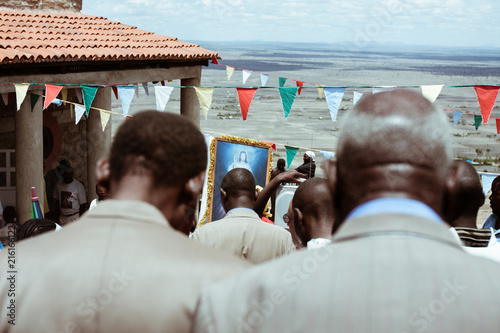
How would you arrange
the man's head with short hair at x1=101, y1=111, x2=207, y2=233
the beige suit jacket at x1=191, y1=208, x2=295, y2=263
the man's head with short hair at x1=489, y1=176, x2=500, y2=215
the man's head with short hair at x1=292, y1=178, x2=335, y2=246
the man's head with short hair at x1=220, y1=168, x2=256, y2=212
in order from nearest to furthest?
the man's head with short hair at x1=101, y1=111, x2=207, y2=233 < the man's head with short hair at x1=292, y1=178, x2=335, y2=246 < the beige suit jacket at x1=191, y1=208, x2=295, y2=263 < the man's head with short hair at x1=220, y1=168, x2=256, y2=212 < the man's head with short hair at x1=489, y1=176, x2=500, y2=215

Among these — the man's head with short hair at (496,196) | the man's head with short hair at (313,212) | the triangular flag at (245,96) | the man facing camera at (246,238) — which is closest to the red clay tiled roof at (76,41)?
the triangular flag at (245,96)

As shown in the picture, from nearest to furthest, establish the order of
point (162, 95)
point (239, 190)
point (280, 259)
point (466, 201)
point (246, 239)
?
1. point (280, 259)
2. point (466, 201)
3. point (246, 239)
4. point (239, 190)
5. point (162, 95)

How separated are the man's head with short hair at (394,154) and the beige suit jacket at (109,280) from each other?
1.46 ft

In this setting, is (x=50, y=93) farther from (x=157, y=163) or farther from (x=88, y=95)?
(x=157, y=163)

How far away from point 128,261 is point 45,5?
479 inches

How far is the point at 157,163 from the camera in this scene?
66.3 inches

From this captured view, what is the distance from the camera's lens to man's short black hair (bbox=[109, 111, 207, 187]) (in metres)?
1.69

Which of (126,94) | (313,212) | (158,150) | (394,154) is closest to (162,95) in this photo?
(126,94)

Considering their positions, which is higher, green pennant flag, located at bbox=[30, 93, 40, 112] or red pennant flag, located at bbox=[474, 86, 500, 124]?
red pennant flag, located at bbox=[474, 86, 500, 124]

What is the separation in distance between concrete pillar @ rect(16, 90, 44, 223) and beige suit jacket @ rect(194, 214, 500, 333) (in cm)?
782

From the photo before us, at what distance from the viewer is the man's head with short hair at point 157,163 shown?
1.68 m

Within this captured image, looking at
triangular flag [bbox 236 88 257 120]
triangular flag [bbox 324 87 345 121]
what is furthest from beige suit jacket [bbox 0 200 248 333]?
triangular flag [bbox 236 88 257 120]

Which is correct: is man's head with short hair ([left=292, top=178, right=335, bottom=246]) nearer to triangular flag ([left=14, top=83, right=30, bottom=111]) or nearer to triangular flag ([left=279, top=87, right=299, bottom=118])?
triangular flag ([left=279, top=87, right=299, bottom=118])

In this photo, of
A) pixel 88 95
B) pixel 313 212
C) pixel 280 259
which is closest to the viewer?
pixel 280 259
